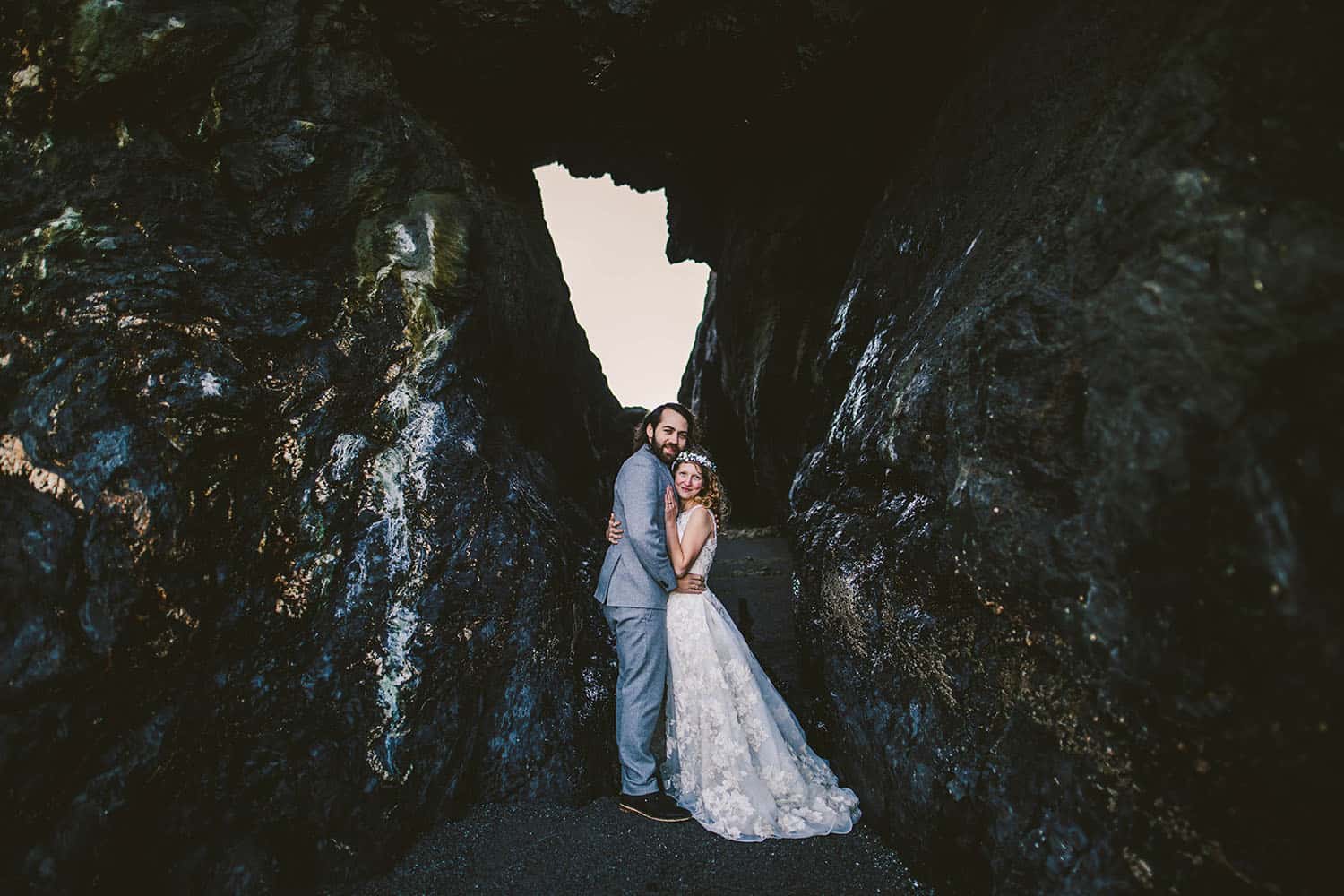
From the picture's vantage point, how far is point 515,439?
5.36m

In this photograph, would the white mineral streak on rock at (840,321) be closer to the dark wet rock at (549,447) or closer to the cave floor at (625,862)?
the dark wet rock at (549,447)

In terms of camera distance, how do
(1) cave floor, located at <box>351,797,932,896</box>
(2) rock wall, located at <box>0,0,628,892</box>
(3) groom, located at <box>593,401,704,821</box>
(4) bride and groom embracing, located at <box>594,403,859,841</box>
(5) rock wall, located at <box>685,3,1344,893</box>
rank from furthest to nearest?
(3) groom, located at <box>593,401,704,821</box> < (4) bride and groom embracing, located at <box>594,403,859,841</box> < (1) cave floor, located at <box>351,797,932,896</box> < (2) rock wall, located at <box>0,0,628,892</box> < (5) rock wall, located at <box>685,3,1344,893</box>

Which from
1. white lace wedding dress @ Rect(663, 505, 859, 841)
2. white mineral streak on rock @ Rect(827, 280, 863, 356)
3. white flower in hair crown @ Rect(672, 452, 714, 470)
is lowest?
white lace wedding dress @ Rect(663, 505, 859, 841)

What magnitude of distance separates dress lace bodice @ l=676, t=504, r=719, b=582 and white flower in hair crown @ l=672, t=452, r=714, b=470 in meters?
0.31

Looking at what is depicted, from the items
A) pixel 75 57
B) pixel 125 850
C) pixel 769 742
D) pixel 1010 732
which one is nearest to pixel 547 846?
pixel 769 742

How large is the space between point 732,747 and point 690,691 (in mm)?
425

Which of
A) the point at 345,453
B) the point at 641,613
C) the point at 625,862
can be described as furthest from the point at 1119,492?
the point at 345,453

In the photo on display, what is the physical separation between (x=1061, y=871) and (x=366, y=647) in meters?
3.68

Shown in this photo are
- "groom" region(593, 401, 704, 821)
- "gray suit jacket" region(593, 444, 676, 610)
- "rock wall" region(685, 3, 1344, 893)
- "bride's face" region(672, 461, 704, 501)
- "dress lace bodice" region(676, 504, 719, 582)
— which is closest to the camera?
"rock wall" region(685, 3, 1344, 893)

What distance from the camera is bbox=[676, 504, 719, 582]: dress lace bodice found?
441 centimetres

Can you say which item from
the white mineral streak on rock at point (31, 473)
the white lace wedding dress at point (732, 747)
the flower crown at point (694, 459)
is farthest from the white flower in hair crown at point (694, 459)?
the white mineral streak on rock at point (31, 473)

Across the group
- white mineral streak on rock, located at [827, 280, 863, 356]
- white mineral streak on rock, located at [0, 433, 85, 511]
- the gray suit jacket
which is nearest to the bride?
the gray suit jacket

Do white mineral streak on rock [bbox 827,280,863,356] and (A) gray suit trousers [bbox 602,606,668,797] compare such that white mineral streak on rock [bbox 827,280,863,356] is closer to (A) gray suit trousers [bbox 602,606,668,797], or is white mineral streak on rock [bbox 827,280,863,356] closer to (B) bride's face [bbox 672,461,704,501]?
(B) bride's face [bbox 672,461,704,501]

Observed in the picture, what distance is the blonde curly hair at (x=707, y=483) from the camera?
4551 millimetres
